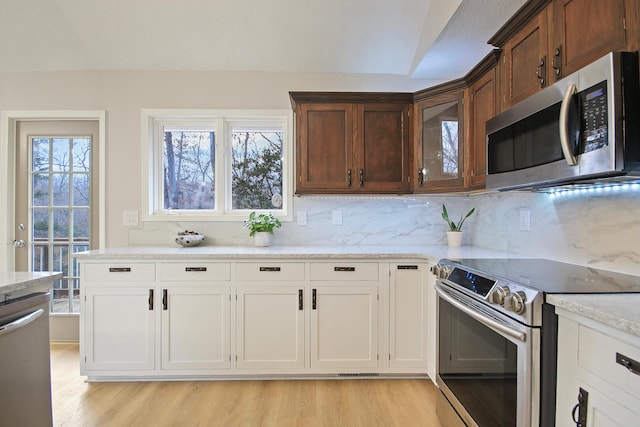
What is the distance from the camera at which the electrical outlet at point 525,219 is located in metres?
2.18

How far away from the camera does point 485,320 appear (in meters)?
1.36

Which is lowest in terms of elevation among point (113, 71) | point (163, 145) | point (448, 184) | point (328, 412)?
point (328, 412)

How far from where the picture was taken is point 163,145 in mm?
3025

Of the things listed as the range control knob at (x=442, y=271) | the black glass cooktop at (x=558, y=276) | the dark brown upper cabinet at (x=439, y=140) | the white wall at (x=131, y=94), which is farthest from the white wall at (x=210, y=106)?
the black glass cooktop at (x=558, y=276)

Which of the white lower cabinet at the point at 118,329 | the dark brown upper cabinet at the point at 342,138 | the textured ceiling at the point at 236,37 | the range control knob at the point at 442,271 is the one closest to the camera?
the range control knob at the point at 442,271

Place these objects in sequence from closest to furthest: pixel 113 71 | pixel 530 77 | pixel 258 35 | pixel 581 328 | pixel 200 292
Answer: pixel 581 328 < pixel 530 77 < pixel 200 292 < pixel 258 35 < pixel 113 71

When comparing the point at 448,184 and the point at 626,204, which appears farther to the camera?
the point at 448,184

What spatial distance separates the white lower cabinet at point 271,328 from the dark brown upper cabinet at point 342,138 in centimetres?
81

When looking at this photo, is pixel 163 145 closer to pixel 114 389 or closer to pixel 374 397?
pixel 114 389

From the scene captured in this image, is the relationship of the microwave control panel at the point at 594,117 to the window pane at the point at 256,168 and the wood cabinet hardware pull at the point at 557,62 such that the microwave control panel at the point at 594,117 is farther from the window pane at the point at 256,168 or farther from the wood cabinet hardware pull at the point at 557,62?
the window pane at the point at 256,168

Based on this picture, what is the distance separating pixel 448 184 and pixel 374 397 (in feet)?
5.04

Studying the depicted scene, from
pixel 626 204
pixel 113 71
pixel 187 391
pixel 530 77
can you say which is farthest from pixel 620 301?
pixel 113 71

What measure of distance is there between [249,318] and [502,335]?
1.62 metres

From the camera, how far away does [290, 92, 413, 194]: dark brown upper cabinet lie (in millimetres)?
2615
